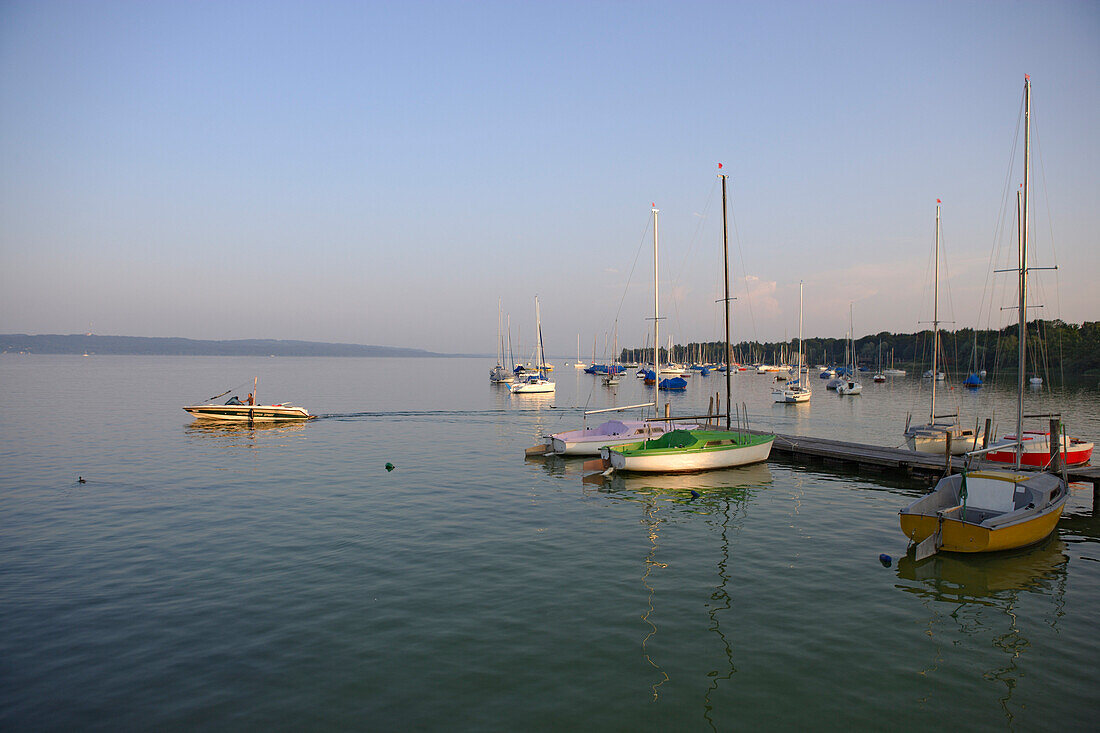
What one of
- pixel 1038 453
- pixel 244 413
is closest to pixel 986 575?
pixel 1038 453

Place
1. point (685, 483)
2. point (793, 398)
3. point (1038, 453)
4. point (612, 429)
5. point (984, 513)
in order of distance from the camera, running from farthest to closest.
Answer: point (793, 398), point (612, 429), point (685, 483), point (1038, 453), point (984, 513)

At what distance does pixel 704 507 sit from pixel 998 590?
423 inches

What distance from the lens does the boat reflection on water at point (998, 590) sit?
43.0ft

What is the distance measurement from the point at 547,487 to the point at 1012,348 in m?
156

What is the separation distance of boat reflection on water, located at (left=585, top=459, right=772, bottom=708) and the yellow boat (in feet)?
19.5

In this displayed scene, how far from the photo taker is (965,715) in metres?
10.2

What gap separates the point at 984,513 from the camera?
64.3 feet

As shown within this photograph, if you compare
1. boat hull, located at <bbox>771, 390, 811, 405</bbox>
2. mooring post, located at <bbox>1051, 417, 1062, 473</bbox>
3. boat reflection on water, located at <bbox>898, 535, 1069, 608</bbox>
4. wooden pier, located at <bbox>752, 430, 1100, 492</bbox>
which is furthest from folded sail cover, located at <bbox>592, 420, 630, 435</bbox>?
boat hull, located at <bbox>771, 390, 811, 405</bbox>

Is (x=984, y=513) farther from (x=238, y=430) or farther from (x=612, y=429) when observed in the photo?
(x=238, y=430)

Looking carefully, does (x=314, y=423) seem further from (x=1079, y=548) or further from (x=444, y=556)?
(x=1079, y=548)

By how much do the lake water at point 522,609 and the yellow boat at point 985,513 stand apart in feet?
2.35

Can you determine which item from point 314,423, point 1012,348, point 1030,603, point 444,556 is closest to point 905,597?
point 1030,603

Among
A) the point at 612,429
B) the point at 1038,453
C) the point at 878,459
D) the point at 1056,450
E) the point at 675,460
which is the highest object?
the point at 1056,450

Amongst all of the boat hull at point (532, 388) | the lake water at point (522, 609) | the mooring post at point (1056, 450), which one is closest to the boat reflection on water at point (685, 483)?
the lake water at point (522, 609)
